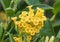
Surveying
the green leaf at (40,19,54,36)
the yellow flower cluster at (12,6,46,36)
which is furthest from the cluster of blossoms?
the green leaf at (40,19,54,36)

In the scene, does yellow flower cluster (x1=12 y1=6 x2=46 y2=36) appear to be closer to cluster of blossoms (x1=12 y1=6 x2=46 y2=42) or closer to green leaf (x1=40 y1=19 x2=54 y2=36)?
cluster of blossoms (x1=12 y1=6 x2=46 y2=42)

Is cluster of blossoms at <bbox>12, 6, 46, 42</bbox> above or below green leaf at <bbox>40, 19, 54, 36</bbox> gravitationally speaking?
above

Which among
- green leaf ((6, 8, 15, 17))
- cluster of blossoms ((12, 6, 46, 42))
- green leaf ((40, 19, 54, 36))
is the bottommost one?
green leaf ((40, 19, 54, 36))

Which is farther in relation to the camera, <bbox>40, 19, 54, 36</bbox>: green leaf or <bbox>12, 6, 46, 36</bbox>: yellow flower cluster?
<bbox>40, 19, 54, 36</bbox>: green leaf

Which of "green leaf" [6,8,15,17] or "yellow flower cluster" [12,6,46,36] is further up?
"green leaf" [6,8,15,17]

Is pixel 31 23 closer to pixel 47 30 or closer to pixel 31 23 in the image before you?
pixel 31 23

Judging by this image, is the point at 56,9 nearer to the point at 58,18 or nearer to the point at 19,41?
the point at 19,41

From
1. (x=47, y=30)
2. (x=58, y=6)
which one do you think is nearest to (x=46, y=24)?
(x=47, y=30)

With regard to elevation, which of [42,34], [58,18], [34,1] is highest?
[34,1]

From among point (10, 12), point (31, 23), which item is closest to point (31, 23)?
point (31, 23)

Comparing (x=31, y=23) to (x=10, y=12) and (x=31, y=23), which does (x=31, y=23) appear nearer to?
(x=31, y=23)

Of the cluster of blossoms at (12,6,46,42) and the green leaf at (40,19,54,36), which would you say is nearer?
the cluster of blossoms at (12,6,46,42)
